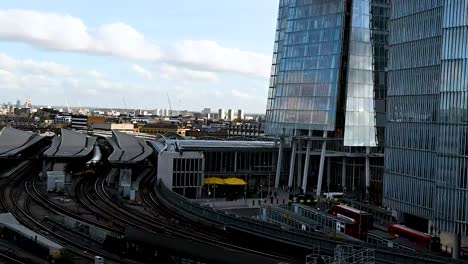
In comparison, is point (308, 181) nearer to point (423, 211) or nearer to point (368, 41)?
point (368, 41)

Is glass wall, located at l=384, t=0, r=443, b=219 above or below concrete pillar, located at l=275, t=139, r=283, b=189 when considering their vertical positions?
above

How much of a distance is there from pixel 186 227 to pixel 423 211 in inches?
946

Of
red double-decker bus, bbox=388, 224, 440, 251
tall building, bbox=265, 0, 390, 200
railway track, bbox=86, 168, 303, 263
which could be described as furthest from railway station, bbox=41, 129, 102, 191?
red double-decker bus, bbox=388, 224, 440, 251

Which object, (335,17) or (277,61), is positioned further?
(277,61)

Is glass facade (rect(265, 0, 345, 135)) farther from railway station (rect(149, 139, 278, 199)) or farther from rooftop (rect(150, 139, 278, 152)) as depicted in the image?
railway station (rect(149, 139, 278, 199))

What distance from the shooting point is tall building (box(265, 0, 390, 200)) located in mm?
88625

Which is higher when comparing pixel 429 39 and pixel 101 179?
pixel 429 39

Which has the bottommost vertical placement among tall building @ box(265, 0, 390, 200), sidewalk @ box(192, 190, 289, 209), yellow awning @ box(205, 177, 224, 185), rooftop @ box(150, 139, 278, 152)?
sidewalk @ box(192, 190, 289, 209)

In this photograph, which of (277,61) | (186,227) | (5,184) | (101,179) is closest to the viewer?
(186,227)

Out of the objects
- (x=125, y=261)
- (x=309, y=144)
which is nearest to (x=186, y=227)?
(x=125, y=261)

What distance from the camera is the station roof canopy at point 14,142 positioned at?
3516 inches

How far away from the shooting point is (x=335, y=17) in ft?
293

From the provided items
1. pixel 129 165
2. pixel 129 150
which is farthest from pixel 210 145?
pixel 129 150

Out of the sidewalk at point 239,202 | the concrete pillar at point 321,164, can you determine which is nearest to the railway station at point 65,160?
the sidewalk at point 239,202
